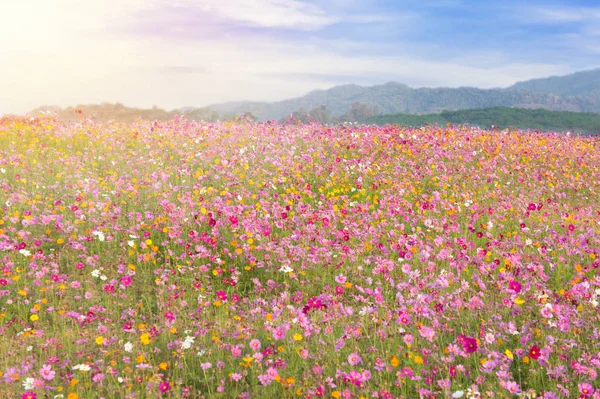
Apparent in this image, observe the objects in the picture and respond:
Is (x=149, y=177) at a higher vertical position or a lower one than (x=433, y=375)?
higher

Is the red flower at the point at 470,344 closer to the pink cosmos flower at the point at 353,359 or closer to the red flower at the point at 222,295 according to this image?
the pink cosmos flower at the point at 353,359

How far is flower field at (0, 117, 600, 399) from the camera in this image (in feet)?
13.1

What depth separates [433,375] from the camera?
3971 mm

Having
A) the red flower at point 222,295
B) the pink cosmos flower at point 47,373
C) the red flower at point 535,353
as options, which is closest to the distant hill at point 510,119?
the red flower at point 222,295

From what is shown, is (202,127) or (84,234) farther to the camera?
(202,127)

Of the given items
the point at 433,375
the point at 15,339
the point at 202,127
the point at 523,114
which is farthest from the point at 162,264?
the point at 523,114

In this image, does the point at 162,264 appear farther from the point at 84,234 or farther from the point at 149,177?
the point at 149,177

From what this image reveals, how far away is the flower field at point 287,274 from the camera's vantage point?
4008 mm

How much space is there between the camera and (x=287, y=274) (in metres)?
6.35

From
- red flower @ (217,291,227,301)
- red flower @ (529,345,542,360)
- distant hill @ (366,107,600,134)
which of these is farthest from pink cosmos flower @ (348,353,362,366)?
distant hill @ (366,107,600,134)

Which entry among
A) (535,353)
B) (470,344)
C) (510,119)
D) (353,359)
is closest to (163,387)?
(353,359)

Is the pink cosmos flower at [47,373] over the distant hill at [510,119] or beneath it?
beneath

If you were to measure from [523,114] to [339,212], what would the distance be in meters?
49.2

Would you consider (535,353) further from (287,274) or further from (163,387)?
(287,274)
